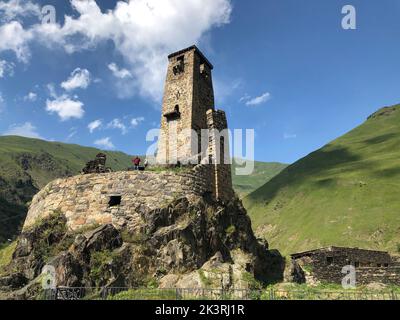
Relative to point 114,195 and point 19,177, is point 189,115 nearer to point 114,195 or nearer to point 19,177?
point 114,195

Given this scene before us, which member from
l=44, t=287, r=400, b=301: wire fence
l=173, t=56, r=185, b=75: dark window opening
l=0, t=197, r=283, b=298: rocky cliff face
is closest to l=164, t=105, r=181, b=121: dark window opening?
l=173, t=56, r=185, b=75: dark window opening

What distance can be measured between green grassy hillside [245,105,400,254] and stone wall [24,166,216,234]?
48201 millimetres

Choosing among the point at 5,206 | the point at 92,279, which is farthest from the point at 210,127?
the point at 5,206

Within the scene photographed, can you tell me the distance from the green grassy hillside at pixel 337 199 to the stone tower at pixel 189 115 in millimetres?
41989

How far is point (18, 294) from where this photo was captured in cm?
1855

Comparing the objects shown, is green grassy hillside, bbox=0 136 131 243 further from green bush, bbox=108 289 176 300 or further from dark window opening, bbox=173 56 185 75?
green bush, bbox=108 289 176 300

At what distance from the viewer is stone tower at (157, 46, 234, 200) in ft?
103

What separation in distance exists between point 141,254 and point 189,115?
54.3 ft

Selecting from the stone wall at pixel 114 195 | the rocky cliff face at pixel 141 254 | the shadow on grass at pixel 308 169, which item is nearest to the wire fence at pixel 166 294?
the rocky cliff face at pixel 141 254

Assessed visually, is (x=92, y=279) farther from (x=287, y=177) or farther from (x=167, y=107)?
(x=287, y=177)

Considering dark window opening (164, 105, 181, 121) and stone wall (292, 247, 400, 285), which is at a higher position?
dark window opening (164, 105, 181, 121)

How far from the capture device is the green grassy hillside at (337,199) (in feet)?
230

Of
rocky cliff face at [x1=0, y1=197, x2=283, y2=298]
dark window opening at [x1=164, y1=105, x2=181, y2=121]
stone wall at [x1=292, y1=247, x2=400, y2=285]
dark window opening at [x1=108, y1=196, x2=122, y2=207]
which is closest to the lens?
rocky cliff face at [x1=0, y1=197, x2=283, y2=298]
